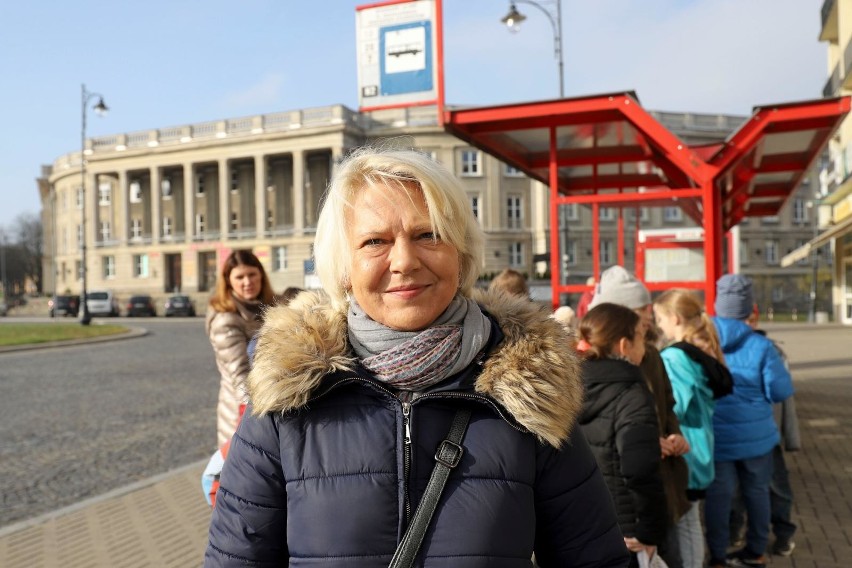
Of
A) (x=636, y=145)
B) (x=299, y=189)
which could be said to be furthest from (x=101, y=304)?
(x=636, y=145)

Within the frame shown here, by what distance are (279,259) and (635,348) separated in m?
61.9

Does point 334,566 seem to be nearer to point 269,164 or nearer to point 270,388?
point 270,388

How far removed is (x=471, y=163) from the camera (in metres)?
62.9

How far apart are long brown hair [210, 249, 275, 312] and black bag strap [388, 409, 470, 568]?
3042 mm

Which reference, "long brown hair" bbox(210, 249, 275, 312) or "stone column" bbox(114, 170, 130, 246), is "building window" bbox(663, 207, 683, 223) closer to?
"stone column" bbox(114, 170, 130, 246)

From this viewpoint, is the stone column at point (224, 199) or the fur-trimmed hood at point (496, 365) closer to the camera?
the fur-trimmed hood at point (496, 365)

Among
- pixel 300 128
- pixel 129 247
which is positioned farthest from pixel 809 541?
pixel 129 247

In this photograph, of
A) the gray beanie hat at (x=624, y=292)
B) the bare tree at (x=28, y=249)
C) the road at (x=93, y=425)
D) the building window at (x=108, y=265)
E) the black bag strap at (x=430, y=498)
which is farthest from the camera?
the bare tree at (x=28, y=249)

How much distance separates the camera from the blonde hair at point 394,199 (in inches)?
64.2

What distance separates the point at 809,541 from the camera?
4988 mm

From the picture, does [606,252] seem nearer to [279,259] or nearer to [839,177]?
[279,259]

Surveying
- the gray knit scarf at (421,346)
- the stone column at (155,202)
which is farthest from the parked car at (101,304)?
the gray knit scarf at (421,346)

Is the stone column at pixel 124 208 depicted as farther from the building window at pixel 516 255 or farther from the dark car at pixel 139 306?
the building window at pixel 516 255

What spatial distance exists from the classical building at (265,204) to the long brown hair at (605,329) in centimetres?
5392
